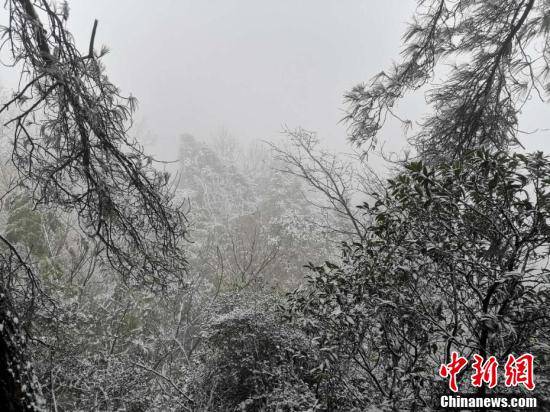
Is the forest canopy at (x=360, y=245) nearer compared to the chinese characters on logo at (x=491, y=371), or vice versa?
the chinese characters on logo at (x=491, y=371)

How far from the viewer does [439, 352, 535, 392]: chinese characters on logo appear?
1776mm

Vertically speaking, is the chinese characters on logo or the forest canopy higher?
the forest canopy

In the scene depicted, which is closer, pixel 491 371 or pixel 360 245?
pixel 491 371

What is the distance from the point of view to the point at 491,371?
6.14 feet

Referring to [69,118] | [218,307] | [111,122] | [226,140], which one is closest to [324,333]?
[111,122]

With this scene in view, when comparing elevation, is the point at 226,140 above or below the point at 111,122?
above

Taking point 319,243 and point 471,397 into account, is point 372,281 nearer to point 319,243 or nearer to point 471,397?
point 471,397

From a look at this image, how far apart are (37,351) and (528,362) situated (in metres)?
5.78

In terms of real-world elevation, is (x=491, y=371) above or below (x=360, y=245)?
below

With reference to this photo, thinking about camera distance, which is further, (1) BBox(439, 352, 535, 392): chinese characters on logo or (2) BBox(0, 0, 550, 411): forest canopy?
(2) BBox(0, 0, 550, 411): forest canopy

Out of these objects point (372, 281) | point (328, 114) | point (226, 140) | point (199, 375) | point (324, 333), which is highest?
point (328, 114)

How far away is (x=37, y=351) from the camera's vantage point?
15.5 ft

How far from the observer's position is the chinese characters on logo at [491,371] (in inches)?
69.9

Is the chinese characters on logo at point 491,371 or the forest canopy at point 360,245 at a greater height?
the forest canopy at point 360,245
